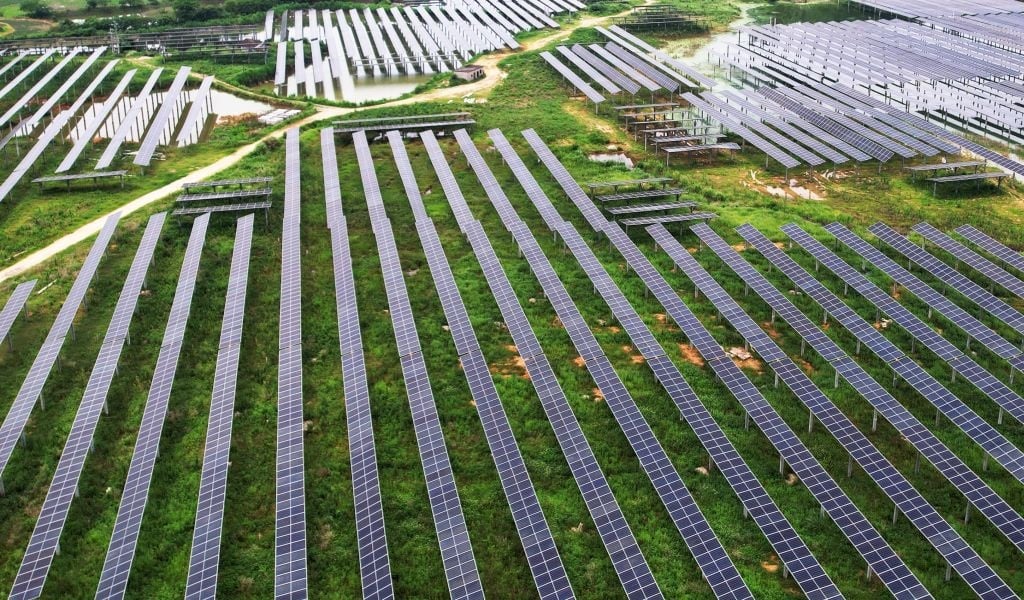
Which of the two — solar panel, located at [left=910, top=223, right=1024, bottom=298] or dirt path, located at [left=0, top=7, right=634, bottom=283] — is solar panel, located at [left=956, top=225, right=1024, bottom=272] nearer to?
solar panel, located at [left=910, top=223, right=1024, bottom=298]

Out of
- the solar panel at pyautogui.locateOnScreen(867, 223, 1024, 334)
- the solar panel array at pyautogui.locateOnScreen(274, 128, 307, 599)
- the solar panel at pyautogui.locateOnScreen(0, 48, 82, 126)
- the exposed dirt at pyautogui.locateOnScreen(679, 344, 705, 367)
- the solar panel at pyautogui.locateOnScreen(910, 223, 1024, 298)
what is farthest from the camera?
the solar panel at pyautogui.locateOnScreen(0, 48, 82, 126)

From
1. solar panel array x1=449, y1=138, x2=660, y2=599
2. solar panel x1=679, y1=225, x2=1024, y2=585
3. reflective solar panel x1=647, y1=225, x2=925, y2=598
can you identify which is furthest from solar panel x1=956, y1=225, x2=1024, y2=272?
solar panel array x1=449, y1=138, x2=660, y2=599

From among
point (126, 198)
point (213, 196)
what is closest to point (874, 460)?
point (213, 196)

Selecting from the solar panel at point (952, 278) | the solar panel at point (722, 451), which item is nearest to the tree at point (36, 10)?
the solar panel at point (722, 451)

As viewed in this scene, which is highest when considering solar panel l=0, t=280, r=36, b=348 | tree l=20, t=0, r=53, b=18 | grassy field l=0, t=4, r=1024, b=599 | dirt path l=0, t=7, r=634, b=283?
tree l=20, t=0, r=53, b=18

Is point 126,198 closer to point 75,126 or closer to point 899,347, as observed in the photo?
point 75,126

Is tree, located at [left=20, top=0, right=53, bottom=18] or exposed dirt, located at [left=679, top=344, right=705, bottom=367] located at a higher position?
tree, located at [left=20, top=0, right=53, bottom=18]

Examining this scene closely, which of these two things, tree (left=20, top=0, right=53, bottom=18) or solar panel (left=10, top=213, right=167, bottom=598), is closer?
solar panel (left=10, top=213, right=167, bottom=598)
